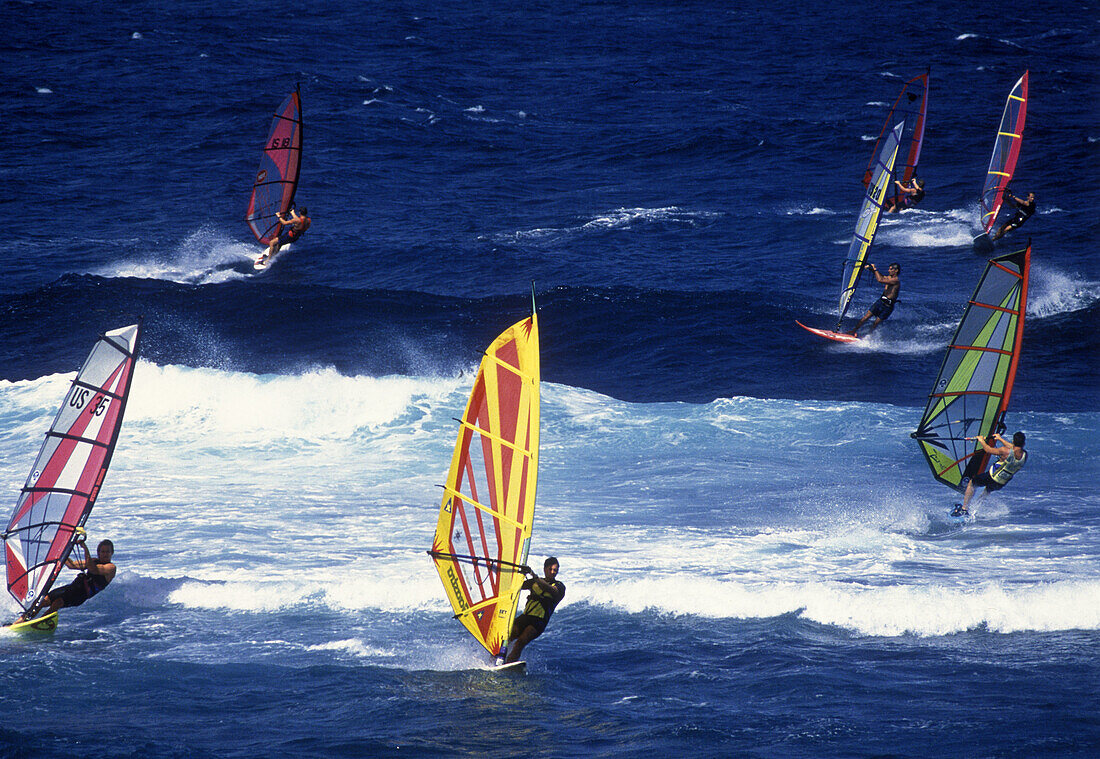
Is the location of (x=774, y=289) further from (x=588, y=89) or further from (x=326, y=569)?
(x=588, y=89)

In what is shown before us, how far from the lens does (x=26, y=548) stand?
33.3 ft

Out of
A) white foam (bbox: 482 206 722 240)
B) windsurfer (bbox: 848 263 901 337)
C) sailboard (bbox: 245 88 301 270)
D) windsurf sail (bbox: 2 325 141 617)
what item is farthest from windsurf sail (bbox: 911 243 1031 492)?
sailboard (bbox: 245 88 301 270)

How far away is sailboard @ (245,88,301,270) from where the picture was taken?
2395cm

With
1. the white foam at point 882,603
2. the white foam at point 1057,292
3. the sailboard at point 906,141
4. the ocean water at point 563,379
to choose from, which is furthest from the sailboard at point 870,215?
the white foam at point 882,603

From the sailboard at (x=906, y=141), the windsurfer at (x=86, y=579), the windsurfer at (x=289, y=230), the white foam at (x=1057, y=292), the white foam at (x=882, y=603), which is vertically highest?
the sailboard at (x=906, y=141)

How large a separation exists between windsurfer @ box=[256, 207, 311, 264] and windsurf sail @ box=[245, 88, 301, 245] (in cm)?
19

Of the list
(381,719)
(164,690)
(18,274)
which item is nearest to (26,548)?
(164,690)

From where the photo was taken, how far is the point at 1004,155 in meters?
25.5

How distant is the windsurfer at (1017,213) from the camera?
81.0 ft

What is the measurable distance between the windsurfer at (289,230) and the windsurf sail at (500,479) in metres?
16.1

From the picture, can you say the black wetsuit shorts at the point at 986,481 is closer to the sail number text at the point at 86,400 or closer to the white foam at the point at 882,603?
the white foam at the point at 882,603

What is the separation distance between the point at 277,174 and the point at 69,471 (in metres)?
15.6

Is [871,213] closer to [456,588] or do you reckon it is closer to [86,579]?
[456,588]

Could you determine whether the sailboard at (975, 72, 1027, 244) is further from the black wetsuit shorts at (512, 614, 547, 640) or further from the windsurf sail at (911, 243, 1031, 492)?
the black wetsuit shorts at (512, 614, 547, 640)
